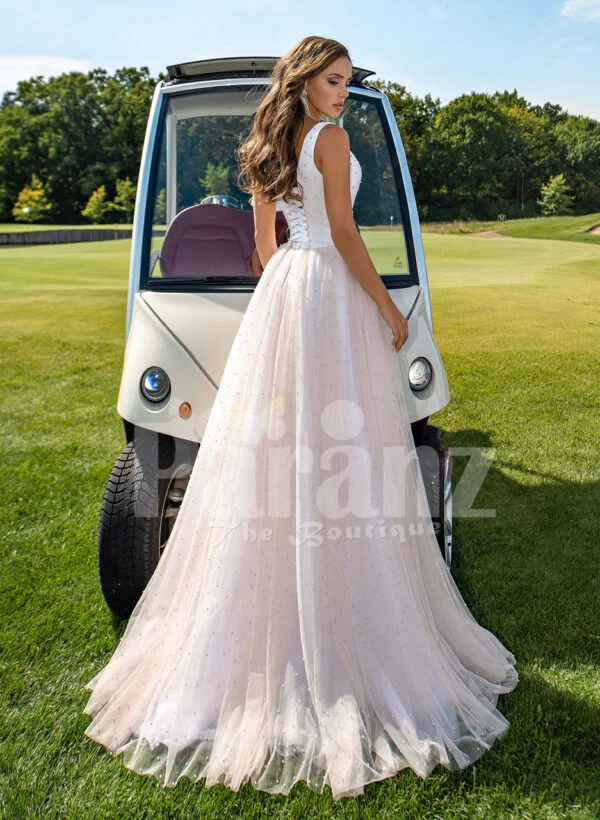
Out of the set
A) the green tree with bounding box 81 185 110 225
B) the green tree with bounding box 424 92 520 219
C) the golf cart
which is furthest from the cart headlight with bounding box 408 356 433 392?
the green tree with bounding box 81 185 110 225

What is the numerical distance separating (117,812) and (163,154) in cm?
272

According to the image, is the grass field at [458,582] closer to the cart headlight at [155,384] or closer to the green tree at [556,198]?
the cart headlight at [155,384]

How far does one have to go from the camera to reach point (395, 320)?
7.86 feet

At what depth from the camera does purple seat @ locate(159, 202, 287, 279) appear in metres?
3.46

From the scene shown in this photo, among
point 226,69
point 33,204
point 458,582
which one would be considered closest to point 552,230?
point 226,69

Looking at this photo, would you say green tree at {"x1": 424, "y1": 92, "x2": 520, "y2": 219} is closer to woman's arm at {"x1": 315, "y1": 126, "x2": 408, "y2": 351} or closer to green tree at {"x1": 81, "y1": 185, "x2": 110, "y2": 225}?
green tree at {"x1": 81, "y1": 185, "x2": 110, "y2": 225}

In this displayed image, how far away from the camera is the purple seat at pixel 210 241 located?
3.46 m

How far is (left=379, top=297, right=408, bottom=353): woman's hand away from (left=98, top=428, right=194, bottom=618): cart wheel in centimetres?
94

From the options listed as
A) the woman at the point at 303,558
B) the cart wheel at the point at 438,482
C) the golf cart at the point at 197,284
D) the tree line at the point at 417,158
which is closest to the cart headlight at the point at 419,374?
the golf cart at the point at 197,284

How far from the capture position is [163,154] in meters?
3.43

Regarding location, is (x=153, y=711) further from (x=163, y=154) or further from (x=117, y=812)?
(x=163, y=154)

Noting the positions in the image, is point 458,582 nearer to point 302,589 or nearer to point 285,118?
point 302,589

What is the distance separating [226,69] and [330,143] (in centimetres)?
146

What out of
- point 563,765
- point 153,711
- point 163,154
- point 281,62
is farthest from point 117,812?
point 163,154
